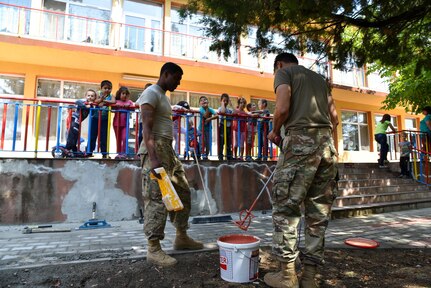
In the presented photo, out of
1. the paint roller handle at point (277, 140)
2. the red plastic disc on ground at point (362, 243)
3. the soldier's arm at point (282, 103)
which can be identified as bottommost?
the red plastic disc on ground at point (362, 243)

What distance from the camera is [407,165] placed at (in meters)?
9.08

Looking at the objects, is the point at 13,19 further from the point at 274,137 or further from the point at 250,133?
the point at 274,137

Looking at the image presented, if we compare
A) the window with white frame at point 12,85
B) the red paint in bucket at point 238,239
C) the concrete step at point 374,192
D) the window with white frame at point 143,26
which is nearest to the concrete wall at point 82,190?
the concrete step at point 374,192

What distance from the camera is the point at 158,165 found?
2908 mm

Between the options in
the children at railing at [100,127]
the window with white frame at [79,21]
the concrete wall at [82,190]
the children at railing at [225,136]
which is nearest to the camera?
the concrete wall at [82,190]

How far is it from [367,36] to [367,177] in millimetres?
4720

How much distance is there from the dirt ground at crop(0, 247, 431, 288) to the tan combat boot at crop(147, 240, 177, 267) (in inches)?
2.2

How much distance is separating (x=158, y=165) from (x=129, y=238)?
1745mm

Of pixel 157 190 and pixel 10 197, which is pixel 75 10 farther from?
pixel 157 190

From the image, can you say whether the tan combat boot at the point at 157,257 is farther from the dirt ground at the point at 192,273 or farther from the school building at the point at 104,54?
the school building at the point at 104,54

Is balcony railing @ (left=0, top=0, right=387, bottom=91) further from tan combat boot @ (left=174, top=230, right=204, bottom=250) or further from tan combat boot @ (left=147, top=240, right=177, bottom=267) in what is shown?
tan combat boot @ (left=147, top=240, right=177, bottom=267)

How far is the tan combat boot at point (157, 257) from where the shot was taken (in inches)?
113

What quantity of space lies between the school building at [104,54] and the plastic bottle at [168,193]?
242 inches

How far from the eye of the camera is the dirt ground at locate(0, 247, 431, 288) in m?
2.53
